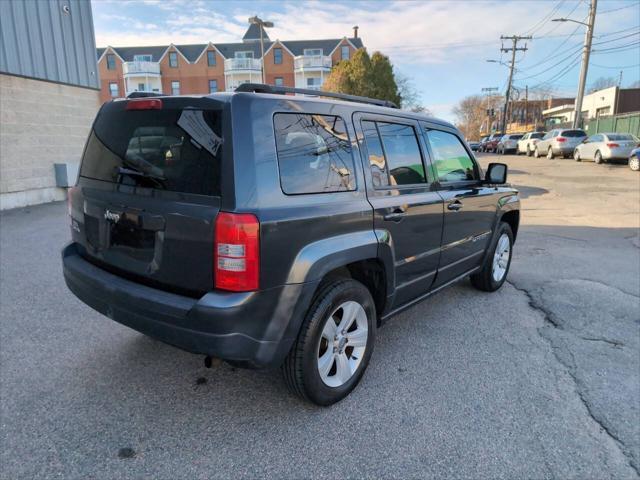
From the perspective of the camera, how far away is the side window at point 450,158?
3789 millimetres

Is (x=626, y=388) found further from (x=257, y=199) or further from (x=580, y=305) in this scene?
(x=257, y=199)

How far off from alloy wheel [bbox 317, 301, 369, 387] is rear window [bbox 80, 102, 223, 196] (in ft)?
3.77

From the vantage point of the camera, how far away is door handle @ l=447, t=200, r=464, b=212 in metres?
3.75

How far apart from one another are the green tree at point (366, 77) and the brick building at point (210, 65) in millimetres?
26914

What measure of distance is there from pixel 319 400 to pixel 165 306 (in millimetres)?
1095

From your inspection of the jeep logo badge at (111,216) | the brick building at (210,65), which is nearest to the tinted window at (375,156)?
the jeep logo badge at (111,216)

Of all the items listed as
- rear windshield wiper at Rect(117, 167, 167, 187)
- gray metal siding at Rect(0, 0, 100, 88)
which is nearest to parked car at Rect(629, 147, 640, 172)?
gray metal siding at Rect(0, 0, 100, 88)

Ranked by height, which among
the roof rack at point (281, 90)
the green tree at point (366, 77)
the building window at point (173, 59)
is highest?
the building window at point (173, 59)

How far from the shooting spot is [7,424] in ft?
8.50

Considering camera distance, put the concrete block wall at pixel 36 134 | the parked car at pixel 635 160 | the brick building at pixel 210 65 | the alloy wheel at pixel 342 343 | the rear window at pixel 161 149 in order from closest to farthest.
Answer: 1. the rear window at pixel 161 149
2. the alloy wheel at pixel 342 343
3. the concrete block wall at pixel 36 134
4. the parked car at pixel 635 160
5. the brick building at pixel 210 65

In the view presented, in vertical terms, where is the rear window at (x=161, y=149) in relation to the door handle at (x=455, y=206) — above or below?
above

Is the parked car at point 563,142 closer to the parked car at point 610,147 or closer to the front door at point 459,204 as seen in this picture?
the parked car at point 610,147

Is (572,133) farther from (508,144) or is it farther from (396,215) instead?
(396,215)

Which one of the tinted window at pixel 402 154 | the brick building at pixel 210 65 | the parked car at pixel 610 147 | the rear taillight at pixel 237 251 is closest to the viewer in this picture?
the rear taillight at pixel 237 251
